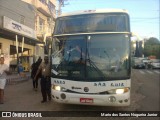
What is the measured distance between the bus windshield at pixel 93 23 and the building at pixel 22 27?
31.2ft

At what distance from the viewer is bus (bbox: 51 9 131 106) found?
764 centimetres

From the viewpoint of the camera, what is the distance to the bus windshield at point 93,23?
26.7 feet

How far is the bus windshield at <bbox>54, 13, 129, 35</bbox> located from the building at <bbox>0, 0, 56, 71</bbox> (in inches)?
374

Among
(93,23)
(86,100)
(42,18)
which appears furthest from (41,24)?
(86,100)

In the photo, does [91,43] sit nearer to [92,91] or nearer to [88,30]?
[88,30]

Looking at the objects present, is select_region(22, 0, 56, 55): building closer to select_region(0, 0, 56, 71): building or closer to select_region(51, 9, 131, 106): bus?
select_region(0, 0, 56, 71): building

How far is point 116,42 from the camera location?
7.91 meters

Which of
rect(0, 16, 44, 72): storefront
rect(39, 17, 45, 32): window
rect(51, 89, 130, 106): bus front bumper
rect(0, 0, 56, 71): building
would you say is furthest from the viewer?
rect(39, 17, 45, 32): window

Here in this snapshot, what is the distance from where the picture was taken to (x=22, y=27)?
26266 millimetres

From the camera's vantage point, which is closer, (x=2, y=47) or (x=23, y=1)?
(x=2, y=47)

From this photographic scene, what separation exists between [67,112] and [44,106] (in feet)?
4.23

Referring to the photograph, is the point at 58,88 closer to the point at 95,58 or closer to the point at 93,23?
the point at 95,58

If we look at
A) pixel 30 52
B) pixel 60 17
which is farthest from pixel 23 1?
pixel 60 17

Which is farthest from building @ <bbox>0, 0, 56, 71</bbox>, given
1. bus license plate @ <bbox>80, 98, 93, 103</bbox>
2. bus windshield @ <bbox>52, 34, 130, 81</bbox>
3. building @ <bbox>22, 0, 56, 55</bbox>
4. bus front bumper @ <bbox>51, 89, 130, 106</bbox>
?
bus license plate @ <bbox>80, 98, 93, 103</bbox>
